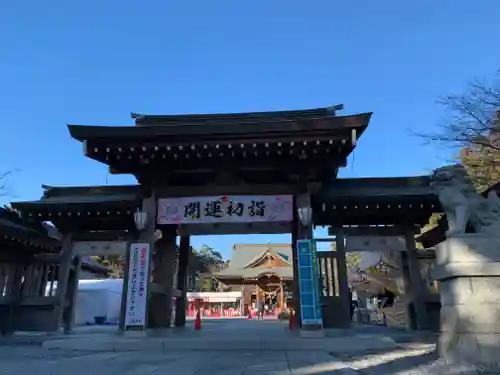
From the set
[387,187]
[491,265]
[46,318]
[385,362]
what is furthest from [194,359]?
[387,187]

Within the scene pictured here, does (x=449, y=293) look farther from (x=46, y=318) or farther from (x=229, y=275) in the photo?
(x=229, y=275)

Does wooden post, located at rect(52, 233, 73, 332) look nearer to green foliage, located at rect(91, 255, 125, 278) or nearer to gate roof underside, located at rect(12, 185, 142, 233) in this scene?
gate roof underside, located at rect(12, 185, 142, 233)

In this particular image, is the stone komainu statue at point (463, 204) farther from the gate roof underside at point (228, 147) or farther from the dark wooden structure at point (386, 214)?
the dark wooden structure at point (386, 214)

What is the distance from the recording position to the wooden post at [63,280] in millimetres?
11977

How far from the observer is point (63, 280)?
12.1 metres

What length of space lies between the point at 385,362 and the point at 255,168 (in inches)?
229

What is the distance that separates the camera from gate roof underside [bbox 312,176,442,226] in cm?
1090

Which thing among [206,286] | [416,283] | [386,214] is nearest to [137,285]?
[386,214]

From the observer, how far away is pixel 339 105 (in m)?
13.0

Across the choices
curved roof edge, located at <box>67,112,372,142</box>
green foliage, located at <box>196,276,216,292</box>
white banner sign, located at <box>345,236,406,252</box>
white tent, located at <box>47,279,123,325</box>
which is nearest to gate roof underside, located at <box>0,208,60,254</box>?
curved roof edge, located at <box>67,112,372,142</box>

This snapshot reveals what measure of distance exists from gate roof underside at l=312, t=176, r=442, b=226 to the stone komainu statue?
398cm

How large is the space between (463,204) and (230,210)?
18.2 feet

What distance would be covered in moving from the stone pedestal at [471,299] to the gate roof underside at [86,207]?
7.96 m

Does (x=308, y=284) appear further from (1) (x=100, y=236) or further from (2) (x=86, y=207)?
(1) (x=100, y=236)
